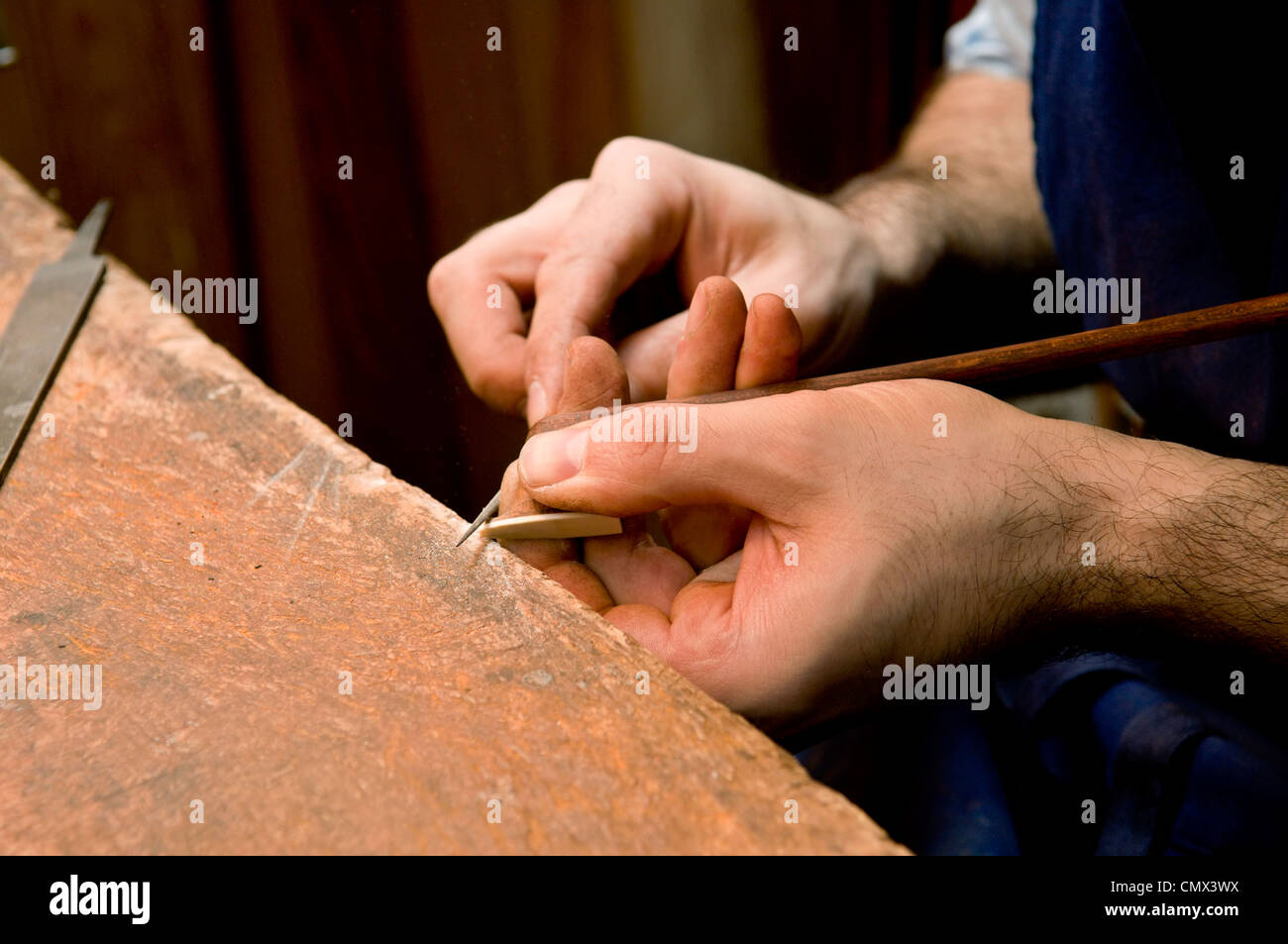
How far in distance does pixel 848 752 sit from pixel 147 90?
6.41ft

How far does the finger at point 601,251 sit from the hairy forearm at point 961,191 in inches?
18.0

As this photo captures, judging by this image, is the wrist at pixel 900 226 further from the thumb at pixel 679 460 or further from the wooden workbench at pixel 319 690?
the wooden workbench at pixel 319 690

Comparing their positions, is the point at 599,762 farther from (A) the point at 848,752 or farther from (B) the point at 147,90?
(B) the point at 147,90

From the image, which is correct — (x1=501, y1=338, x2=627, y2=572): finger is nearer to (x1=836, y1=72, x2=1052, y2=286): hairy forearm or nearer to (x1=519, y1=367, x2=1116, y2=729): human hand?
(x1=519, y1=367, x2=1116, y2=729): human hand

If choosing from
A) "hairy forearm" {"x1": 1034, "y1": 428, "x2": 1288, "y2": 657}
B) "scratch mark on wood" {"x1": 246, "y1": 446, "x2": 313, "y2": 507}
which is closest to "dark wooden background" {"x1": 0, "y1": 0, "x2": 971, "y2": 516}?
"scratch mark on wood" {"x1": 246, "y1": 446, "x2": 313, "y2": 507}

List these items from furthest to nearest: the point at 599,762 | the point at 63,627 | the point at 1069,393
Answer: the point at 1069,393
the point at 63,627
the point at 599,762

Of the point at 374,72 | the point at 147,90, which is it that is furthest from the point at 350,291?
the point at 147,90

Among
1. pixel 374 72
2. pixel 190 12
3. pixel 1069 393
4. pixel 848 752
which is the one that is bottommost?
pixel 848 752

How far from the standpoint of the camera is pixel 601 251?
3.78 feet

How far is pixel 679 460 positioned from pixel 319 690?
0.31 metres

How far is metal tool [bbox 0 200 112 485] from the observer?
971 millimetres

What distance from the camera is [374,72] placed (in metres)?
1.90

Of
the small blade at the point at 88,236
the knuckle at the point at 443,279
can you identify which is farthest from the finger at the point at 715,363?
the small blade at the point at 88,236

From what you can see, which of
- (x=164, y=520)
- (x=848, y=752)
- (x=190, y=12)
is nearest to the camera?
(x=164, y=520)
